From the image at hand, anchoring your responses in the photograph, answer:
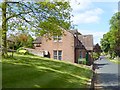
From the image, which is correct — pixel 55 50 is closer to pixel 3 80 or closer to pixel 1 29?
pixel 1 29

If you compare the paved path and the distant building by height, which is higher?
the distant building

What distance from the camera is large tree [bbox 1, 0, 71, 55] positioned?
25.4 meters

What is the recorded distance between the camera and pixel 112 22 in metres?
98.7

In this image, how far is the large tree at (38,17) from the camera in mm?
25391

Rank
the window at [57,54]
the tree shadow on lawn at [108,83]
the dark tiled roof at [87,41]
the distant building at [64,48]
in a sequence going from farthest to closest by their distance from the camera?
the dark tiled roof at [87,41] < the window at [57,54] < the distant building at [64,48] < the tree shadow on lawn at [108,83]

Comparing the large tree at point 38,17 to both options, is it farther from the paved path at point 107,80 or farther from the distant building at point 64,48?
the distant building at point 64,48

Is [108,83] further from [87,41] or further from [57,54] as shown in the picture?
[87,41]

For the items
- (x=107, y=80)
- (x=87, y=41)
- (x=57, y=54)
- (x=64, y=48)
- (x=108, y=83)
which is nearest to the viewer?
(x=108, y=83)

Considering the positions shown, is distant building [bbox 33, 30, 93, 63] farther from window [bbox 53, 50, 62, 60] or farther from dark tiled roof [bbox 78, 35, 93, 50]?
dark tiled roof [bbox 78, 35, 93, 50]

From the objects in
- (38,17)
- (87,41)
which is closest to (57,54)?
(87,41)

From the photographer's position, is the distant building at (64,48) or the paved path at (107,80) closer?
the paved path at (107,80)

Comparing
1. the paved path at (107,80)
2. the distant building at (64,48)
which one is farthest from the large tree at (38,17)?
the distant building at (64,48)

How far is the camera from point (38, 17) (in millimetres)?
26266

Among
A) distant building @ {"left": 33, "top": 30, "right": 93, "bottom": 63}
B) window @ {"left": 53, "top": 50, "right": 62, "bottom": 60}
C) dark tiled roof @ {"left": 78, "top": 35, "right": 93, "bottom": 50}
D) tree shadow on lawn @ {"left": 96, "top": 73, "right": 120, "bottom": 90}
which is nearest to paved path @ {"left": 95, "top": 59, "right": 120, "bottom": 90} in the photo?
tree shadow on lawn @ {"left": 96, "top": 73, "right": 120, "bottom": 90}
